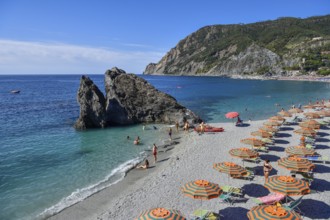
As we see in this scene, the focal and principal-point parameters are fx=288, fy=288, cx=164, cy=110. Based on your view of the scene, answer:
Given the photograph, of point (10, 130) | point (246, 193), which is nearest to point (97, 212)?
point (246, 193)

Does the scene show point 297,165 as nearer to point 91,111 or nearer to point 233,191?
point 233,191

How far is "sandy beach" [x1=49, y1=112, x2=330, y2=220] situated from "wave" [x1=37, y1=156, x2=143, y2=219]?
1.57 ft

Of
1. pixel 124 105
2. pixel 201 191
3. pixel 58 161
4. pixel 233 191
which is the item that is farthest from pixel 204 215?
pixel 124 105

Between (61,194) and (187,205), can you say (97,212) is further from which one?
(187,205)

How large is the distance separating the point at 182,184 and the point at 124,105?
24.3m

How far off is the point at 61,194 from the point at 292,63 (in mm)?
179780

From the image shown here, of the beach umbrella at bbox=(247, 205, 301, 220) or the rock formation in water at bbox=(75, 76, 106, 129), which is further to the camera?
the rock formation in water at bbox=(75, 76, 106, 129)

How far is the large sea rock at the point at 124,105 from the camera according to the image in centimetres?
4019

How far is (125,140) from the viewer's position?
32.5 metres

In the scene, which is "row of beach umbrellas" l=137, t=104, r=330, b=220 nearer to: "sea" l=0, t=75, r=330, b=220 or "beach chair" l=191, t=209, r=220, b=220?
"beach chair" l=191, t=209, r=220, b=220

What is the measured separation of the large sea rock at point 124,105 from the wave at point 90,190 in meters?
16.5

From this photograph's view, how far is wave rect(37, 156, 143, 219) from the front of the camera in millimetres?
16719

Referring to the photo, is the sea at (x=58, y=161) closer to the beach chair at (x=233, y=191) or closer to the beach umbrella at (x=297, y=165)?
the beach chair at (x=233, y=191)

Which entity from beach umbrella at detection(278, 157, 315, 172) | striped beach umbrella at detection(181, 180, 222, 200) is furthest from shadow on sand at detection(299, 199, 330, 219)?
striped beach umbrella at detection(181, 180, 222, 200)
